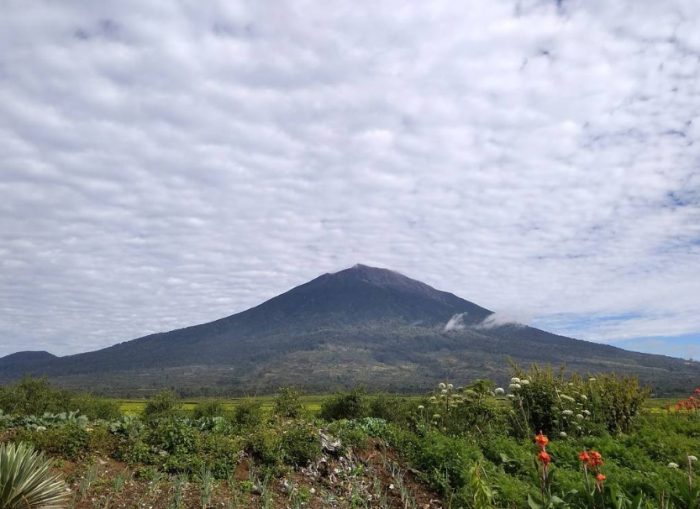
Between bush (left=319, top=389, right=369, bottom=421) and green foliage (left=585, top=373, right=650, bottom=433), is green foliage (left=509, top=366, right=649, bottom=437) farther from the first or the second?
bush (left=319, top=389, right=369, bottom=421)


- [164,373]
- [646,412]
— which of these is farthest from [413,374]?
[646,412]

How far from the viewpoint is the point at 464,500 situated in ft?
20.8

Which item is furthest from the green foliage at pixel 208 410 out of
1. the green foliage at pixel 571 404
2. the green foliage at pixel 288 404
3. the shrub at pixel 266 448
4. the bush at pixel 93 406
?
the green foliage at pixel 571 404

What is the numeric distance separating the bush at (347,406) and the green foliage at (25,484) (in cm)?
1223

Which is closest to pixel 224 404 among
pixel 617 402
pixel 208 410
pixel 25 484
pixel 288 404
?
pixel 208 410

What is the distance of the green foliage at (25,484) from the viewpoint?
4.73 metres

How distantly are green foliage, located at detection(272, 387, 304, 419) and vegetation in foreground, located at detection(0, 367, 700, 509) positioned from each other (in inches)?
65.2

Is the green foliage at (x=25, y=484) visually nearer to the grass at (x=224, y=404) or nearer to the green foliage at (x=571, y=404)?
the green foliage at (x=571, y=404)

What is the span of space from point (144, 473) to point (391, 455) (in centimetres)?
379

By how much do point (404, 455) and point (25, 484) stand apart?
17.9 ft

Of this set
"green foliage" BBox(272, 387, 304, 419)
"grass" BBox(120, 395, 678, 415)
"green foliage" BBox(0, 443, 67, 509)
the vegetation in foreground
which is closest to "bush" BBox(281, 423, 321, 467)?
the vegetation in foreground

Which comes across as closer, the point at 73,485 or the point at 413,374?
the point at 73,485

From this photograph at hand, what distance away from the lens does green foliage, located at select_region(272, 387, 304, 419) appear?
11.5 meters

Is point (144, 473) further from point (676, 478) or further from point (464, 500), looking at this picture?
point (676, 478)
